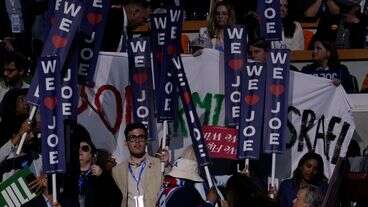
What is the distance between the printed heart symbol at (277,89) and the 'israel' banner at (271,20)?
1.94 feet

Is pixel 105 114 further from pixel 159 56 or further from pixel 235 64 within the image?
pixel 235 64

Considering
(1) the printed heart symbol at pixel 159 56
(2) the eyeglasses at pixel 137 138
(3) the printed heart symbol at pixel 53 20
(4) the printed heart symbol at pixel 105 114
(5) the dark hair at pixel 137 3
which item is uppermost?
(5) the dark hair at pixel 137 3

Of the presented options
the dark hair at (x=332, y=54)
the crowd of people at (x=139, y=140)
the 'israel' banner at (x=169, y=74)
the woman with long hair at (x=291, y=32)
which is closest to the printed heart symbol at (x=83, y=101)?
the crowd of people at (x=139, y=140)

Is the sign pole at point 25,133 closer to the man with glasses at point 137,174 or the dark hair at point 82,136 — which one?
the dark hair at point 82,136

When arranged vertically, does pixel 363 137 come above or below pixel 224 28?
below

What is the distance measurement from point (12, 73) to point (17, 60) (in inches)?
6.1

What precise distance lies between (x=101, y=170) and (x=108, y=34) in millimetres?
2389

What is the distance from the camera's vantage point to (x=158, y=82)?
13.1 m

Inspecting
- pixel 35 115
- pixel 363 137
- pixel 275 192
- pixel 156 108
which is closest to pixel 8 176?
pixel 35 115

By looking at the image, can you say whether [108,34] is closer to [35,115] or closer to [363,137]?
[35,115]

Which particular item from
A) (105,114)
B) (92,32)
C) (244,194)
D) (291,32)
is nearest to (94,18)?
(92,32)

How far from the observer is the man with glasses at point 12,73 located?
13.6 m

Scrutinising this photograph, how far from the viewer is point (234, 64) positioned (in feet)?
43.2

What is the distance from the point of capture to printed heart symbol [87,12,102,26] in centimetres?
1315
